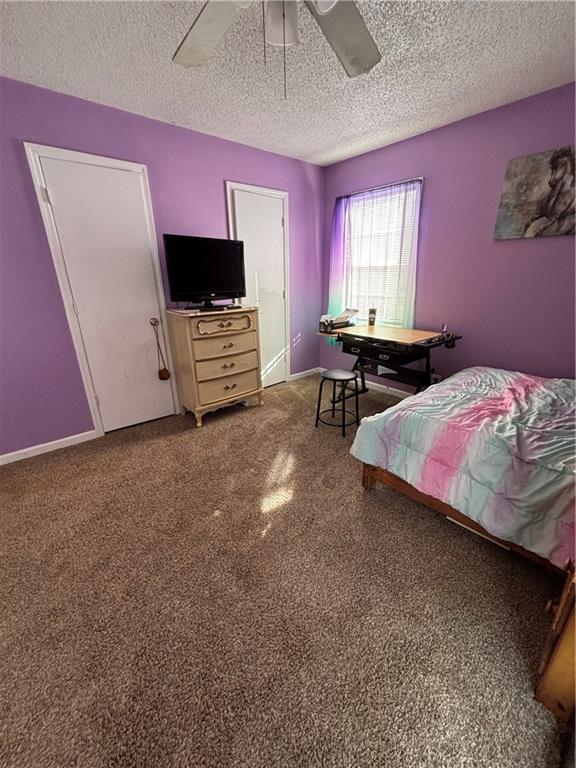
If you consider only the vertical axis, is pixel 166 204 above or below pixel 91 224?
above

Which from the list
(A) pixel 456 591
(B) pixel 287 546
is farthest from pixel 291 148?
(A) pixel 456 591

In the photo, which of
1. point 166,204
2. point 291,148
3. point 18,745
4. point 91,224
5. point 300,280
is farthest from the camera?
point 300,280

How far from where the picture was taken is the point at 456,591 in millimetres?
1402

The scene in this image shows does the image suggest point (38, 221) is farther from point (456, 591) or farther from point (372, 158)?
point (456, 591)

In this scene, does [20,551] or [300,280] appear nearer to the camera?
[20,551]

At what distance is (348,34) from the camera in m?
1.21

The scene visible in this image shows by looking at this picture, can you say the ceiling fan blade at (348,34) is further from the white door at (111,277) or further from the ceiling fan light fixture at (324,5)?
the white door at (111,277)

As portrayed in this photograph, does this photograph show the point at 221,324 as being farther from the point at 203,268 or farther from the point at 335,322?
the point at 335,322

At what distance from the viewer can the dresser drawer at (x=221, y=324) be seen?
267 cm

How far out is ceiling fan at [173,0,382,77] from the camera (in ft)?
3.58

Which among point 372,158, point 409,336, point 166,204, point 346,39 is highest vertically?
point 372,158

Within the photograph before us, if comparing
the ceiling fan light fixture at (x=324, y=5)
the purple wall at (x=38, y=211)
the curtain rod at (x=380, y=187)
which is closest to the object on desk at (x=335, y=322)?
the curtain rod at (x=380, y=187)

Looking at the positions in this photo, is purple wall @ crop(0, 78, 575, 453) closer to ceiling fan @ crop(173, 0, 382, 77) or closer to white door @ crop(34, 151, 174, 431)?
white door @ crop(34, 151, 174, 431)

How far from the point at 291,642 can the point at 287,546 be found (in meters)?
0.45
